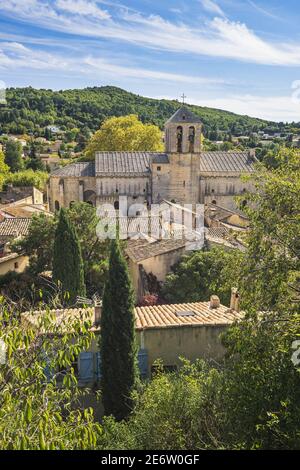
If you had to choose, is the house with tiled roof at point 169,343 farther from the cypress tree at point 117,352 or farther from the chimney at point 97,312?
the cypress tree at point 117,352

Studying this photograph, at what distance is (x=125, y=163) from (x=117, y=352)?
27812 millimetres

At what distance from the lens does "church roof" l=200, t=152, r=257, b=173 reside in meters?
37.9

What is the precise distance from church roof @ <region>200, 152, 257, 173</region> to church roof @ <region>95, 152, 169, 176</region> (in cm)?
387

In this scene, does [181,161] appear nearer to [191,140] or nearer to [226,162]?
[191,140]

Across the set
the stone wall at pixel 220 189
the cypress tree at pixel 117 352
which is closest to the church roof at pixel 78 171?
the stone wall at pixel 220 189

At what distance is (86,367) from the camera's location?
12.4 metres

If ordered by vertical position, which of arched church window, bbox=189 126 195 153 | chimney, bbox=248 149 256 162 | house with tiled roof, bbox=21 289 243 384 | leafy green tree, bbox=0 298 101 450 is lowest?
house with tiled roof, bbox=21 289 243 384

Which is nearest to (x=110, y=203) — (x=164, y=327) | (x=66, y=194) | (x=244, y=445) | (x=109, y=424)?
(x=66, y=194)

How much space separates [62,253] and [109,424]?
11018mm

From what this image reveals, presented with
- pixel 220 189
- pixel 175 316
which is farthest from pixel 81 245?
pixel 220 189

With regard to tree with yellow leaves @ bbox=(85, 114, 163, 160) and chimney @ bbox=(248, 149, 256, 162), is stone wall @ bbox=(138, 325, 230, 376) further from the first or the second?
tree with yellow leaves @ bbox=(85, 114, 163, 160)

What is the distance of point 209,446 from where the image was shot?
7.19 m

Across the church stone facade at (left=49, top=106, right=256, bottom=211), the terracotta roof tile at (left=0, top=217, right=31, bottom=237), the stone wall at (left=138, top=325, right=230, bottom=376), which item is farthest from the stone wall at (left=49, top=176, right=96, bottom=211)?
the stone wall at (left=138, top=325, right=230, bottom=376)

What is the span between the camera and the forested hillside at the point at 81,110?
374ft
